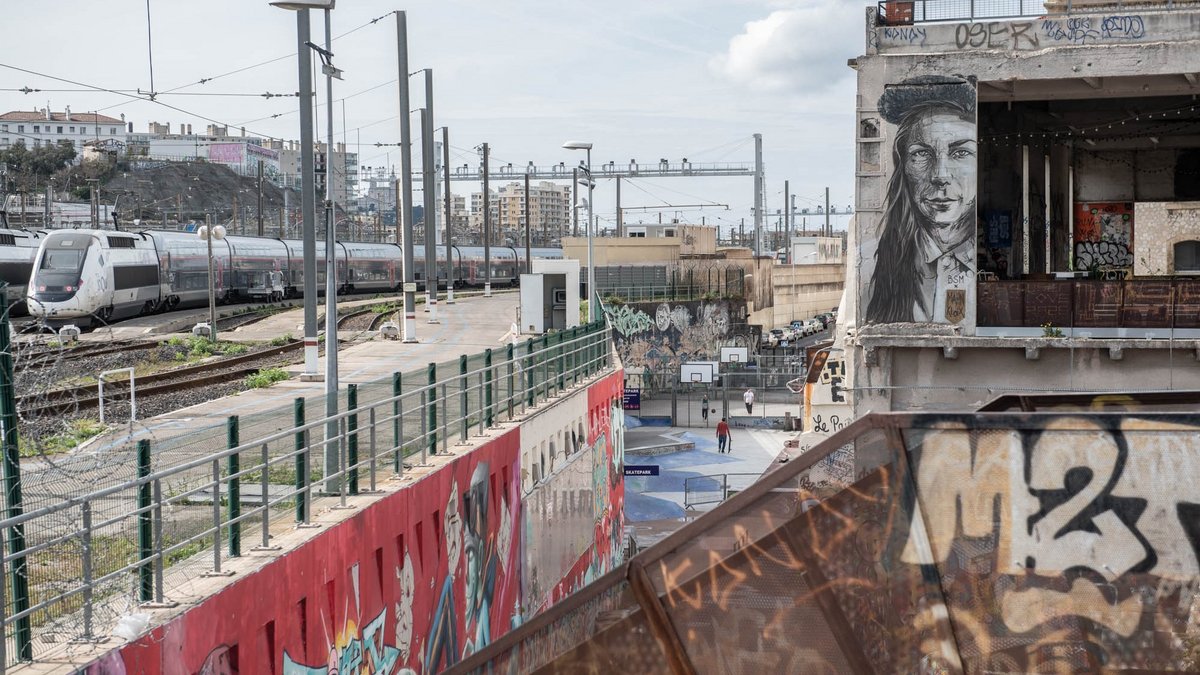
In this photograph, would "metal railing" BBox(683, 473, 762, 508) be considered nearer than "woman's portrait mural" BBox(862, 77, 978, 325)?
No

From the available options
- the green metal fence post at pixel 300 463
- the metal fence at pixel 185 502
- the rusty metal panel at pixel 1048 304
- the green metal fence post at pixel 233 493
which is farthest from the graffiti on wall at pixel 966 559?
the rusty metal panel at pixel 1048 304

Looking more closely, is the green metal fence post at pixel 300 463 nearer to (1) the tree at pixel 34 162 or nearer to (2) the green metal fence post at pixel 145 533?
(2) the green metal fence post at pixel 145 533

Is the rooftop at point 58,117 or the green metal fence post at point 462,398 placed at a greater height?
the rooftop at point 58,117

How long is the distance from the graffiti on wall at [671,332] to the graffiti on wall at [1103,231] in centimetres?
3119

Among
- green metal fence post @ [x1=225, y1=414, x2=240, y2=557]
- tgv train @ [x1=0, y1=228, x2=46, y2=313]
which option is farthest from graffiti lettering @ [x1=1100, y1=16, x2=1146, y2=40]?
tgv train @ [x1=0, y1=228, x2=46, y2=313]

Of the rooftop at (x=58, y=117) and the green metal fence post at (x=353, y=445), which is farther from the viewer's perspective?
the rooftop at (x=58, y=117)

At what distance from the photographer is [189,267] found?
4656cm

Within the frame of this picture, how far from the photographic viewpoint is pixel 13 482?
799cm

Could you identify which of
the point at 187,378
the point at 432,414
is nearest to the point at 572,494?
the point at 187,378

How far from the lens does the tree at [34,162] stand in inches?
4035

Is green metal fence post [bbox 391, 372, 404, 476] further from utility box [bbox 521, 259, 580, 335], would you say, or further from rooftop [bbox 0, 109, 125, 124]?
rooftop [bbox 0, 109, 125, 124]

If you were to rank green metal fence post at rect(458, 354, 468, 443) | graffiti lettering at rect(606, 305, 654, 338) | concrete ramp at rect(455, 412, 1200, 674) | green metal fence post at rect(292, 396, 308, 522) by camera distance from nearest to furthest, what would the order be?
concrete ramp at rect(455, 412, 1200, 674), green metal fence post at rect(292, 396, 308, 522), green metal fence post at rect(458, 354, 468, 443), graffiti lettering at rect(606, 305, 654, 338)

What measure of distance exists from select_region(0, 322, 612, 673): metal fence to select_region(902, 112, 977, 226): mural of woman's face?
10877 mm

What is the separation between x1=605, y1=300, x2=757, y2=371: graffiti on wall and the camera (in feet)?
219
